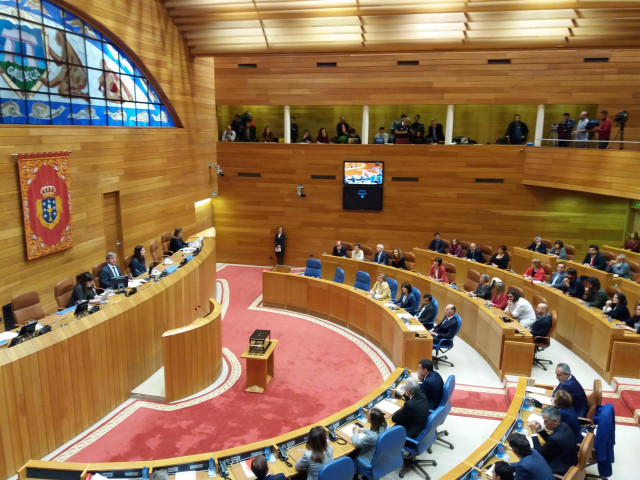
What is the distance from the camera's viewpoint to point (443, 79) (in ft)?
46.6

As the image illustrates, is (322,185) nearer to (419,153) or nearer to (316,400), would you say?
(419,153)

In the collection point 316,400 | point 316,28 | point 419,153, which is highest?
point 316,28

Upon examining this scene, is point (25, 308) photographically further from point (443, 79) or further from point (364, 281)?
point (443, 79)

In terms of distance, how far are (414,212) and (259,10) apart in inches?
271

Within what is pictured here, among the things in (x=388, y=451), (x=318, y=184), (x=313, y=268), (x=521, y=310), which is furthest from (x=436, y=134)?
(x=388, y=451)

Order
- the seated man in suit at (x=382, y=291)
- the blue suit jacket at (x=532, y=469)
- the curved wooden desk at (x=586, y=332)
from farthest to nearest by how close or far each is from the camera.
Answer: the seated man in suit at (x=382, y=291) → the curved wooden desk at (x=586, y=332) → the blue suit jacket at (x=532, y=469)

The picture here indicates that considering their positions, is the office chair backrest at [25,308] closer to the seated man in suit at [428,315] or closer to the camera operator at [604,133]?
the seated man in suit at [428,315]

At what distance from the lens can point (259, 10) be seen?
1234 cm

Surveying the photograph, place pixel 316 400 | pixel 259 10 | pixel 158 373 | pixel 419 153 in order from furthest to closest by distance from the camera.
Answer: pixel 419 153, pixel 259 10, pixel 158 373, pixel 316 400

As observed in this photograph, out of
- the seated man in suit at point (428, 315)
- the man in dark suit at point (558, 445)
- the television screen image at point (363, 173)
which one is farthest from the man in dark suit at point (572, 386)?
the television screen image at point (363, 173)

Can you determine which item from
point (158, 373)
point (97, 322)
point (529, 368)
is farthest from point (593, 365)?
point (97, 322)

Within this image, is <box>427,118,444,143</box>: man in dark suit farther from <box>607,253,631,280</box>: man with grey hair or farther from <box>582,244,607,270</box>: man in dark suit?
<box>607,253,631,280</box>: man with grey hair

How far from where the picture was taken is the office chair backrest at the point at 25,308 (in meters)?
7.66

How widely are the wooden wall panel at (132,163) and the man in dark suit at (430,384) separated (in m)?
6.65
